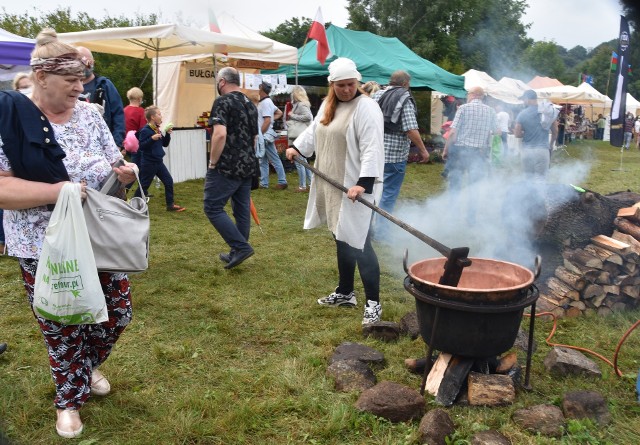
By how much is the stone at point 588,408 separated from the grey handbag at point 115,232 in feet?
7.53

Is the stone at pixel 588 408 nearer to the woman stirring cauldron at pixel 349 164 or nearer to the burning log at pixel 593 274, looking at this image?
the woman stirring cauldron at pixel 349 164

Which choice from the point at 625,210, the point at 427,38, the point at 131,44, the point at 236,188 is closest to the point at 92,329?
the point at 236,188

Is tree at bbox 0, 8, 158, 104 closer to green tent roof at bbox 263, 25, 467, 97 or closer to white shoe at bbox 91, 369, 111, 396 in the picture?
green tent roof at bbox 263, 25, 467, 97

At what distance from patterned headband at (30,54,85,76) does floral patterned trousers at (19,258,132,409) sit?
0.85 metres

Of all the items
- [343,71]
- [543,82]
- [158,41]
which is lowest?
[343,71]

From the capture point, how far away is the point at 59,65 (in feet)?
7.49

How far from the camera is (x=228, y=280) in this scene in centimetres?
515

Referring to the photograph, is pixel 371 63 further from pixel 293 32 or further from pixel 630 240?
pixel 293 32

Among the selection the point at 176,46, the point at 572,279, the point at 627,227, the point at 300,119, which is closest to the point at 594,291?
the point at 572,279

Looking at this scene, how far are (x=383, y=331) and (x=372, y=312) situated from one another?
0.25 metres

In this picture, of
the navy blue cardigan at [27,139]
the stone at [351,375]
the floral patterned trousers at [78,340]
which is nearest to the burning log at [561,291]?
the stone at [351,375]

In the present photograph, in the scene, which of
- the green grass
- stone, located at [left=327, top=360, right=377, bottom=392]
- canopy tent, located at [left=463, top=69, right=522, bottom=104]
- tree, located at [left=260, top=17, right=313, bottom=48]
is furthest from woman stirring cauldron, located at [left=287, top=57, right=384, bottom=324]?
tree, located at [left=260, top=17, right=313, bottom=48]

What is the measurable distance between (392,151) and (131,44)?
5.94 meters

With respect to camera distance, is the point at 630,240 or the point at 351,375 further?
the point at 630,240
